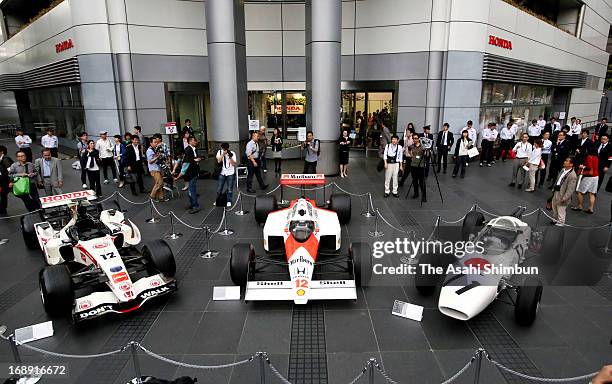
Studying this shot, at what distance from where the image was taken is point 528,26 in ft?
61.4

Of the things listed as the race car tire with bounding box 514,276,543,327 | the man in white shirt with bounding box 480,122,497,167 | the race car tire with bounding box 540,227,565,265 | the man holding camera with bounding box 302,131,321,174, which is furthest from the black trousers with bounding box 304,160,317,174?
the race car tire with bounding box 514,276,543,327

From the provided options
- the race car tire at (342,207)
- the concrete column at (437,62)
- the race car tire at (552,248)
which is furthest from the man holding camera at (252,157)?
the concrete column at (437,62)

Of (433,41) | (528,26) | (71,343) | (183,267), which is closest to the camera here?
(71,343)

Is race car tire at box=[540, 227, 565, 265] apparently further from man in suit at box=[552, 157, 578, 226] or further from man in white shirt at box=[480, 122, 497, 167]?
man in white shirt at box=[480, 122, 497, 167]

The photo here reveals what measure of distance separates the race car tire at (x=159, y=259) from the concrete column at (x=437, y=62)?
43.2 feet

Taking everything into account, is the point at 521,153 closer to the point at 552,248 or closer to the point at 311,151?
the point at 552,248

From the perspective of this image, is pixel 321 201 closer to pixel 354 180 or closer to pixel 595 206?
pixel 354 180

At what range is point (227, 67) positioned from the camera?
44.3 ft

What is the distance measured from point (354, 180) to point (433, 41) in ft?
22.4

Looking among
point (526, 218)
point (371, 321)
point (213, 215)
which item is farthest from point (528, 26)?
point (371, 321)

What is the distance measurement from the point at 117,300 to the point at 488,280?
4993mm

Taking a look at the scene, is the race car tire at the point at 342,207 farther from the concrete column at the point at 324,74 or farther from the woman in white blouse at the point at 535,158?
the woman in white blouse at the point at 535,158

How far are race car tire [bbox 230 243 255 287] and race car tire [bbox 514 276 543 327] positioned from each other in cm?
378

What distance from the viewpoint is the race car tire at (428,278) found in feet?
19.2
